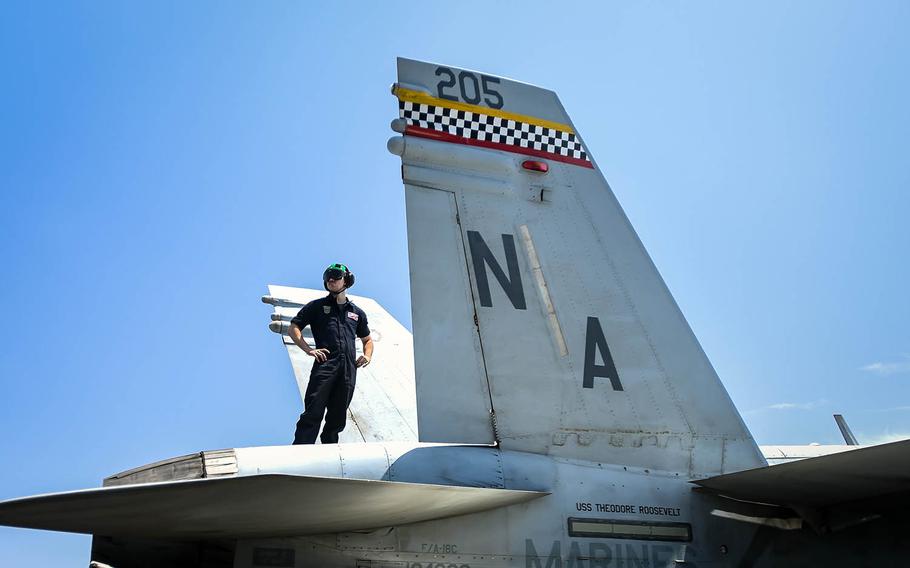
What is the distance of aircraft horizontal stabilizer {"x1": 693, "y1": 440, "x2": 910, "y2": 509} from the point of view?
4070 mm

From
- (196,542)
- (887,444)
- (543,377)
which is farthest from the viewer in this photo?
(543,377)

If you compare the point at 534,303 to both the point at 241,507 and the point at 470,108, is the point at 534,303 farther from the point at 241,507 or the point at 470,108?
the point at 241,507

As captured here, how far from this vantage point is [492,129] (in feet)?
18.5

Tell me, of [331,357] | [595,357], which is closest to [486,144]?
[595,357]

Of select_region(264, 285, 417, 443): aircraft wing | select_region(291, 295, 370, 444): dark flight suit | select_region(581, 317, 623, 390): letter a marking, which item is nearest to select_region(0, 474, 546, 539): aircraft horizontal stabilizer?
select_region(581, 317, 623, 390): letter a marking

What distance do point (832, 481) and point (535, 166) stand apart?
109 inches

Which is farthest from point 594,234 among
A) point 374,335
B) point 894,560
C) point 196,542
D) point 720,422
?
point 374,335

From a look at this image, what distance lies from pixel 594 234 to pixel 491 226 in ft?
2.55

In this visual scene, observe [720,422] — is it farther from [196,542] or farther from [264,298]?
[264,298]

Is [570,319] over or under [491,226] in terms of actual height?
under

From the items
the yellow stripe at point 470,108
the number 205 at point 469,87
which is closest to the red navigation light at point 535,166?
the yellow stripe at point 470,108

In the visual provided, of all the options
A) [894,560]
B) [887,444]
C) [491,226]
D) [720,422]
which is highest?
[491,226]

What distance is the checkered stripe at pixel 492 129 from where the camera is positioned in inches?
213

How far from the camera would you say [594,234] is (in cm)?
568
